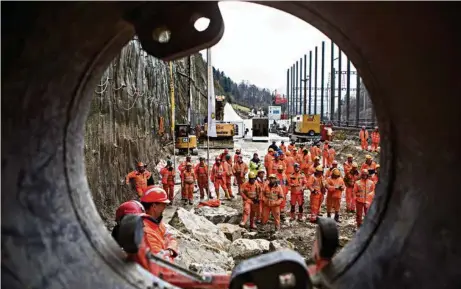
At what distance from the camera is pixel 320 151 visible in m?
16.2

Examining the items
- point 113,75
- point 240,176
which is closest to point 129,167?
point 113,75

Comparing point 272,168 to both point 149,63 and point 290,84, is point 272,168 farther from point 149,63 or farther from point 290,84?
point 290,84

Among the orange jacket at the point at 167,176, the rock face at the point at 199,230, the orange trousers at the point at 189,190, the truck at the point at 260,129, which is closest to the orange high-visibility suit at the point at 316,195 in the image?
the orange trousers at the point at 189,190

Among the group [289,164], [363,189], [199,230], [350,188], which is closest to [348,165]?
[350,188]

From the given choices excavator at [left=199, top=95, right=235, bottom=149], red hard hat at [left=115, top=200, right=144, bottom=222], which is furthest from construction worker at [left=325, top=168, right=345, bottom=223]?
excavator at [left=199, top=95, right=235, bottom=149]

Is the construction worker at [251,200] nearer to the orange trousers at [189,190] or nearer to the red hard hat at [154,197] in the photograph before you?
the orange trousers at [189,190]

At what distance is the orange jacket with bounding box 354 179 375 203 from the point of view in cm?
843

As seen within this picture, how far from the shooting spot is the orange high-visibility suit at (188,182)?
10.4 m

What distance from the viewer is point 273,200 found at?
8664 mm

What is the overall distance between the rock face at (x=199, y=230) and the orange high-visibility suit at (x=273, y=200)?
193cm

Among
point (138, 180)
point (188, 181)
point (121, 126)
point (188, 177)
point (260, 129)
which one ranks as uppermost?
point (121, 126)

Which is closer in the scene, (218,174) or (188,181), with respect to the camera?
→ (188,181)

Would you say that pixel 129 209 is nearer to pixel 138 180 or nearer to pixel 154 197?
pixel 154 197

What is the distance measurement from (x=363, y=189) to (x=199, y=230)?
380 centimetres
